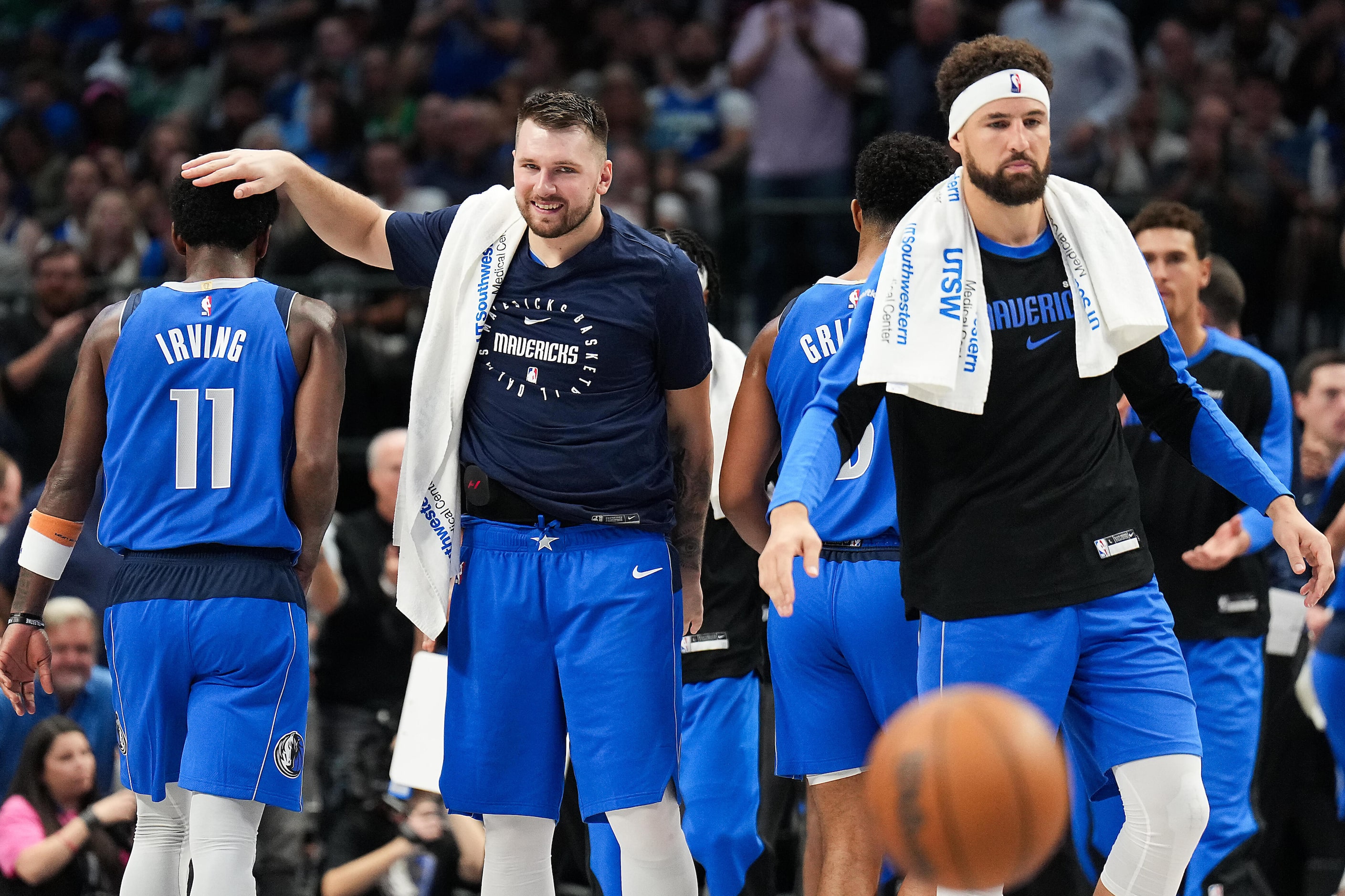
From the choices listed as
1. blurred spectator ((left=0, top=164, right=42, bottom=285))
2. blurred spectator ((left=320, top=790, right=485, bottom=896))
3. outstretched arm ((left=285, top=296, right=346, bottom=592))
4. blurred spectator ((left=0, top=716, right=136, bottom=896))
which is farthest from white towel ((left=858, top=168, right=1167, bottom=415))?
blurred spectator ((left=0, top=164, right=42, bottom=285))

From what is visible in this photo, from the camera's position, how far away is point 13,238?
12.1m

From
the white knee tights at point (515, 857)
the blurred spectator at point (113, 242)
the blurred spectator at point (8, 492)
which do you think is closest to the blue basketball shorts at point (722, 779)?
the white knee tights at point (515, 857)

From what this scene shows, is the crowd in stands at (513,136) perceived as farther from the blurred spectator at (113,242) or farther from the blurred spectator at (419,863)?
the blurred spectator at (419,863)

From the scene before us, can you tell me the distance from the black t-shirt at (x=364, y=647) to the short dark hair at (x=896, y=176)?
365cm

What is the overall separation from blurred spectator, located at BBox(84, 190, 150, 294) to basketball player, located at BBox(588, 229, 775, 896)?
20.3ft

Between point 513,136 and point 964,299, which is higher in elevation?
point 513,136

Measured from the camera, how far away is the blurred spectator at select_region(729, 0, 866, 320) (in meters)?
10.8

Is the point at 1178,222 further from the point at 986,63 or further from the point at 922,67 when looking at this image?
the point at 922,67

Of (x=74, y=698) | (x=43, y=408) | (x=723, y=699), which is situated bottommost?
(x=74, y=698)

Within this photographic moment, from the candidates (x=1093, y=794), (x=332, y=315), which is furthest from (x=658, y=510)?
(x=1093, y=794)

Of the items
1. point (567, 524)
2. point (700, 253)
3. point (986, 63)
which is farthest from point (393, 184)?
point (986, 63)

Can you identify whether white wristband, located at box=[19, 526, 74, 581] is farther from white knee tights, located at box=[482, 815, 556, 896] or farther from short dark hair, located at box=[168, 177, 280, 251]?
white knee tights, located at box=[482, 815, 556, 896]

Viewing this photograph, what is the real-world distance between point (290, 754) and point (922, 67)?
793cm

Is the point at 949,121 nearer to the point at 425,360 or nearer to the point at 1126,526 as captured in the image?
the point at 1126,526
